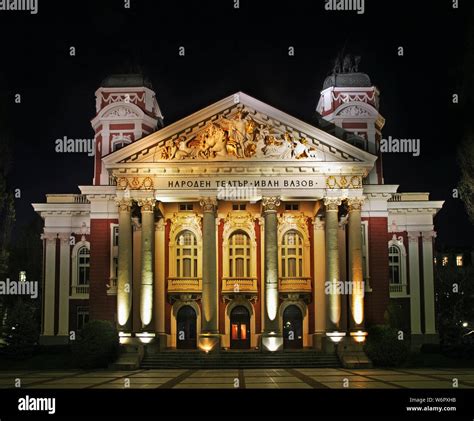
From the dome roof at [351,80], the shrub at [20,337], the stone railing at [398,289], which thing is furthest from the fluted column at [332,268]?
the shrub at [20,337]

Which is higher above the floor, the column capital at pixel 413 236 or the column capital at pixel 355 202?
the column capital at pixel 355 202

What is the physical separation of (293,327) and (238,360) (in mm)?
10162

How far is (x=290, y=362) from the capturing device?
46.2 meters

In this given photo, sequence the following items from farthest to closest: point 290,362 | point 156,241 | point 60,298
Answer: point 60,298 → point 156,241 → point 290,362

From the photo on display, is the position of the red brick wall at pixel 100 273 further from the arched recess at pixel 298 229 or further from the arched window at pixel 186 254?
the arched recess at pixel 298 229

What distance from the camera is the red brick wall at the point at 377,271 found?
178 ft

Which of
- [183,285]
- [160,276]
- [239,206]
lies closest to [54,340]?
[160,276]

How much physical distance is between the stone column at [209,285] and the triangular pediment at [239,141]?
3.30m

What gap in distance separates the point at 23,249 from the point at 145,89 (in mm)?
30288

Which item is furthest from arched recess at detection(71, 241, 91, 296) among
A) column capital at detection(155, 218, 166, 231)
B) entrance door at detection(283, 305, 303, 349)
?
entrance door at detection(283, 305, 303, 349)

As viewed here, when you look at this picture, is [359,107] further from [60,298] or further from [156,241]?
[60,298]

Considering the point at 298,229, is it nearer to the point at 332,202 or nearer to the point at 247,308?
the point at 332,202

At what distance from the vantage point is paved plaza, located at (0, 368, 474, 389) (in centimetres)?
3194
